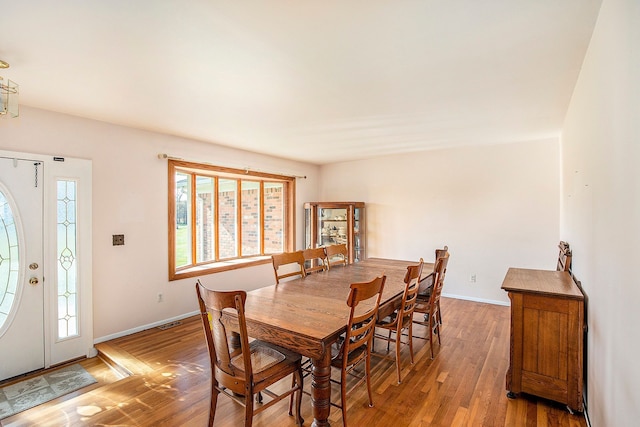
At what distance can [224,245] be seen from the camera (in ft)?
16.7

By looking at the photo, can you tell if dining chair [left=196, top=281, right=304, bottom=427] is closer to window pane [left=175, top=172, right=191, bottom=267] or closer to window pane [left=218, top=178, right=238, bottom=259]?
window pane [left=175, top=172, right=191, bottom=267]

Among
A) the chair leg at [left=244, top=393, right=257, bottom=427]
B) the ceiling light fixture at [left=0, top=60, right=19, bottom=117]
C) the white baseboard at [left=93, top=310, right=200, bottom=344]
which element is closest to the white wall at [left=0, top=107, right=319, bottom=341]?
the white baseboard at [left=93, top=310, right=200, bottom=344]

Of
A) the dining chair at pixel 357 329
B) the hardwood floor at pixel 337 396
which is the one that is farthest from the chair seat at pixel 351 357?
the hardwood floor at pixel 337 396

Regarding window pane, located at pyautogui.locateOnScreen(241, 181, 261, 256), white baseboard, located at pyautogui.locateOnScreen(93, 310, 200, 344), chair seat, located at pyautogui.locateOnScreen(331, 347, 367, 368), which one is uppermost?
window pane, located at pyautogui.locateOnScreen(241, 181, 261, 256)

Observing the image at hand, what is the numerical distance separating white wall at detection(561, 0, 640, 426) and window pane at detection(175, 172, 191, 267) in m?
4.56

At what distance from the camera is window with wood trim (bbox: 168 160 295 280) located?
4.38m

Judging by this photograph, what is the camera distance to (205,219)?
483 centimetres

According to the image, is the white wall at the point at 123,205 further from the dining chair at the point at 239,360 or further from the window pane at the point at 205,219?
the dining chair at the point at 239,360

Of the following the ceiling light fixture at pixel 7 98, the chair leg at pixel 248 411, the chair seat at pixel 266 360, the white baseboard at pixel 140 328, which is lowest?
the white baseboard at pixel 140 328

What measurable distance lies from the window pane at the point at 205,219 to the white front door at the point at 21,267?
1959 mm

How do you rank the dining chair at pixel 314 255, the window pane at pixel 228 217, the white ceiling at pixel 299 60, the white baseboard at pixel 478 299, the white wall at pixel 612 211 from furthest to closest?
the window pane at pixel 228 217, the white baseboard at pixel 478 299, the dining chair at pixel 314 255, the white ceiling at pixel 299 60, the white wall at pixel 612 211

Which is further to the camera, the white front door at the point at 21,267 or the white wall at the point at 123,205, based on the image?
the white wall at the point at 123,205

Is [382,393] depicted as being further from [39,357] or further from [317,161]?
[317,161]

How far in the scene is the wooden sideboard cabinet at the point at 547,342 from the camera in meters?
2.06
